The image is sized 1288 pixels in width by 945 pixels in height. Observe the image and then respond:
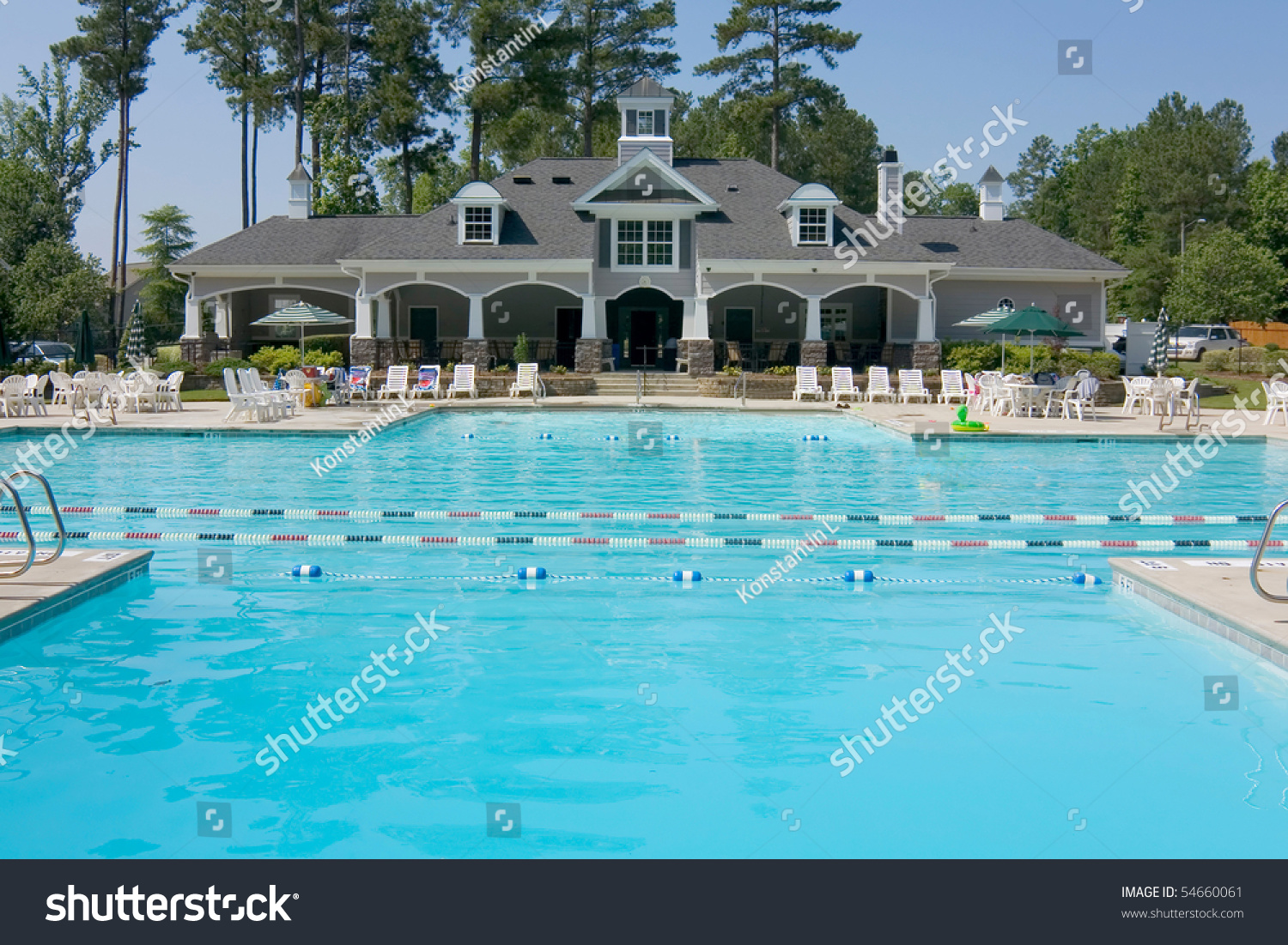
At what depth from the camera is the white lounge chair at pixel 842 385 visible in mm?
29109

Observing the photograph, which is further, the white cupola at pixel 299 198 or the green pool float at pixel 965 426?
the white cupola at pixel 299 198

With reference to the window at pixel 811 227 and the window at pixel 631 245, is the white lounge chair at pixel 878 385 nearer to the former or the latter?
the window at pixel 811 227

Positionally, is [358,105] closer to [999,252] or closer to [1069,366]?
[999,252]

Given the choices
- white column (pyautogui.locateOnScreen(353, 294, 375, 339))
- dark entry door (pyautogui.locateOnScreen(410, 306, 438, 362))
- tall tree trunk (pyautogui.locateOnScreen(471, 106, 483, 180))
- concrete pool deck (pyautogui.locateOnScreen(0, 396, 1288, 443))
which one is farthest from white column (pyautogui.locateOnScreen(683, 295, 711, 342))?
tall tree trunk (pyautogui.locateOnScreen(471, 106, 483, 180))

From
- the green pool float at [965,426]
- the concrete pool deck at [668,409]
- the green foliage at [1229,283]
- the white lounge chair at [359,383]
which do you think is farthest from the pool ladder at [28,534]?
the green foliage at [1229,283]

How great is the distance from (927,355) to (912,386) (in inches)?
143

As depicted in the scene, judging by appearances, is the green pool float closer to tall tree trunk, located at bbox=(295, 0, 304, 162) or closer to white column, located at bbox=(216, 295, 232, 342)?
white column, located at bbox=(216, 295, 232, 342)

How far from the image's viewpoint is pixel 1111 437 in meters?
20.0

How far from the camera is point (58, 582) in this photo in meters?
8.52

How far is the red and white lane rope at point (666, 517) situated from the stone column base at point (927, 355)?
1985cm

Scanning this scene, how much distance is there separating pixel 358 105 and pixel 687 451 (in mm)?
31666

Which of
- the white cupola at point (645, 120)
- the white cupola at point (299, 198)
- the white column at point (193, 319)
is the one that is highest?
the white cupola at point (645, 120)

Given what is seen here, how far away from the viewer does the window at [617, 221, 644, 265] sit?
34094mm

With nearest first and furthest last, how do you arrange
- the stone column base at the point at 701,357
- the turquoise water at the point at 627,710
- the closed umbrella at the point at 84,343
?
1. the turquoise water at the point at 627,710
2. the closed umbrella at the point at 84,343
3. the stone column base at the point at 701,357
